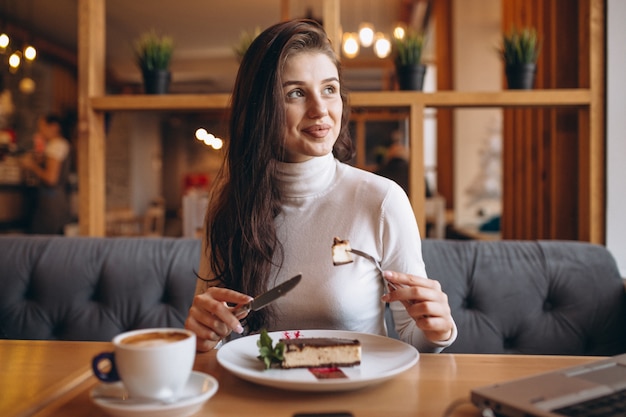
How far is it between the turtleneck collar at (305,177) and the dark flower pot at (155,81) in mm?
1076

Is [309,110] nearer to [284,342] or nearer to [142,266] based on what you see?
[284,342]

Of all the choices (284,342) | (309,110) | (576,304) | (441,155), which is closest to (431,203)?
(441,155)

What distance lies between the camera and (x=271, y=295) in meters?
0.92

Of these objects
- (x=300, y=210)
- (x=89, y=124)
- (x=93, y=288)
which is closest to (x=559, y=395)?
(x=300, y=210)

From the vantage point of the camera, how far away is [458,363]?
963mm

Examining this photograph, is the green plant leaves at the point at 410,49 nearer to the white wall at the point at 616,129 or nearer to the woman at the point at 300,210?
the white wall at the point at 616,129

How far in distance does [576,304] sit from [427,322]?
830 millimetres

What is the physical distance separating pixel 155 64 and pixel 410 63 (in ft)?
3.24

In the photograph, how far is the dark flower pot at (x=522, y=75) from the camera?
2078 millimetres

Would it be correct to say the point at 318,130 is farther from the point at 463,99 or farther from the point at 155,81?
the point at 155,81

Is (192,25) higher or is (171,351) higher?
(192,25)

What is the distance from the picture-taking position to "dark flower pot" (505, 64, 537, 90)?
6.82ft

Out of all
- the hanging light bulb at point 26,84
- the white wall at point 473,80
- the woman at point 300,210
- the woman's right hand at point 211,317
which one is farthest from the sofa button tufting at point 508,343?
the hanging light bulb at point 26,84

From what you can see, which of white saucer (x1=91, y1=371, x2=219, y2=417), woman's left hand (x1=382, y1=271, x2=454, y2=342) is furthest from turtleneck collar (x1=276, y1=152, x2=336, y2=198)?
white saucer (x1=91, y1=371, x2=219, y2=417)
